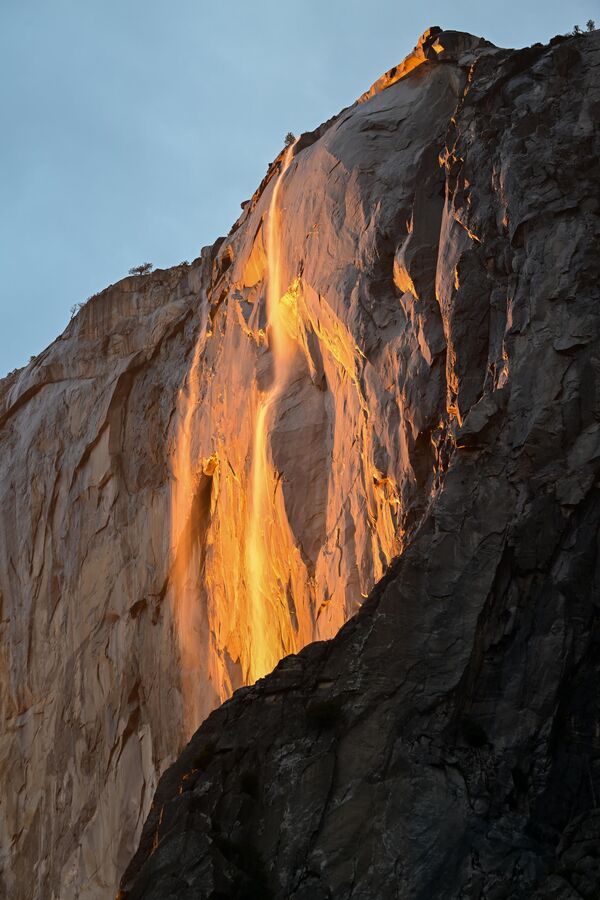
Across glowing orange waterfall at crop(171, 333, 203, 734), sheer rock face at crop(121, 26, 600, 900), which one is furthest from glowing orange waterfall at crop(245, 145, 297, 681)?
sheer rock face at crop(121, 26, 600, 900)

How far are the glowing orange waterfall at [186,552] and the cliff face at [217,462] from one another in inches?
3.2

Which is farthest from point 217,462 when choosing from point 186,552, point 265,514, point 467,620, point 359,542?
point 467,620

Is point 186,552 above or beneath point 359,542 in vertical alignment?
above

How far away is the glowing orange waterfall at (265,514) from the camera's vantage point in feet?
89.4

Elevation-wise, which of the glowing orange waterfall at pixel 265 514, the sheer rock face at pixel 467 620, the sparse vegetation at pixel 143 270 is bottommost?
the sheer rock face at pixel 467 620

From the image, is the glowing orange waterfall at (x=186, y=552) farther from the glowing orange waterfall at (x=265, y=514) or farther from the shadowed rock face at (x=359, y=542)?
the glowing orange waterfall at (x=265, y=514)

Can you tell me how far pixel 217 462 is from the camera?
3136 centimetres

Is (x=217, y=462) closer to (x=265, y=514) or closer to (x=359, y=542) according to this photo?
(x=265, y=514)

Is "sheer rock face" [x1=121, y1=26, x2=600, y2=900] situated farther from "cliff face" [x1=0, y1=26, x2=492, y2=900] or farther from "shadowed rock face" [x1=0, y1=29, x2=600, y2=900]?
"cliff face" [x1=0, y1=26, x2=492, y2=900]

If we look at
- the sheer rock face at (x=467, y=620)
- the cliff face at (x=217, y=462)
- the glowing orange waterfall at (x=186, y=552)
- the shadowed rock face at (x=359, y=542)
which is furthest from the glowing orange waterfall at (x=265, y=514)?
the sheer rock face at (x=467, y=620)

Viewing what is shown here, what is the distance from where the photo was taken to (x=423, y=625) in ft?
58.2

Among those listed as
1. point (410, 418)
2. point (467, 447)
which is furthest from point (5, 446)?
point (467, 447)

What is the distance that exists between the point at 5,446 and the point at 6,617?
5615 mm

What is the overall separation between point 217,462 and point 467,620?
1452 centimetres
